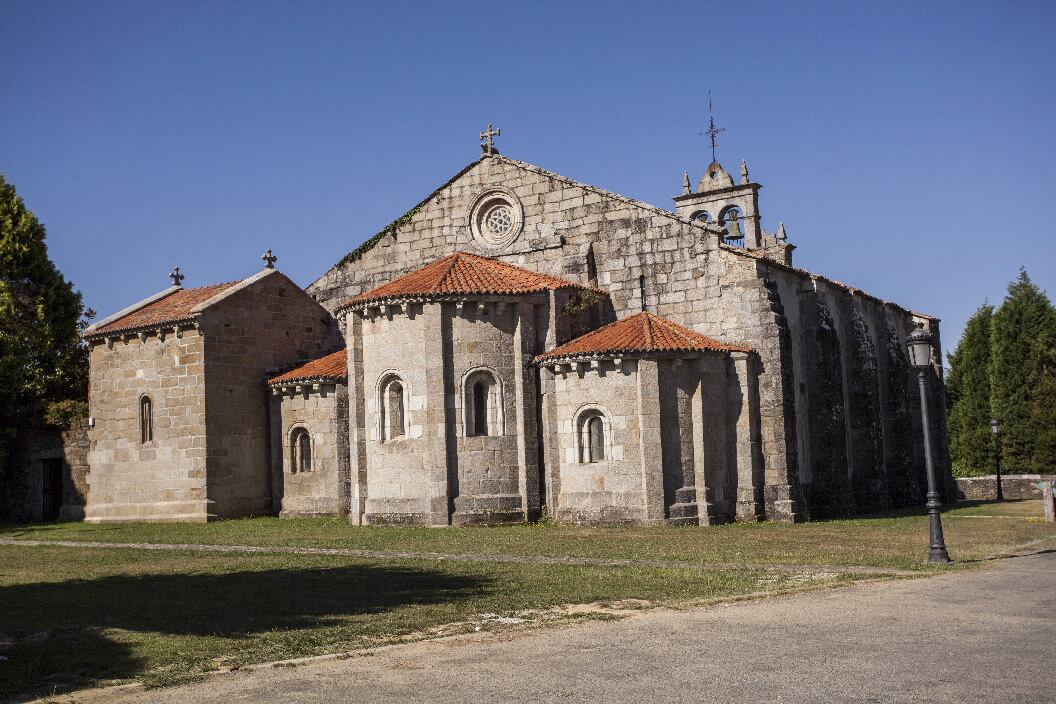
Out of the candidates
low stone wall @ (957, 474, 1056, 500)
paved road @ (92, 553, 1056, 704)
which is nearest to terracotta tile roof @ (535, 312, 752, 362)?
paved road @ (92, 553, 1056, 704)

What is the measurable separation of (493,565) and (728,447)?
12.0 metres

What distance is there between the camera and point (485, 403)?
28.6 meters

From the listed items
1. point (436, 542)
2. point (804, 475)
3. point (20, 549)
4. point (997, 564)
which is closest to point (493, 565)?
point (436, 542)

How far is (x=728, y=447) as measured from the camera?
92.9 feet

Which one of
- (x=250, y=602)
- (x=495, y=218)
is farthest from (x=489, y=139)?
(x=250, y=602)

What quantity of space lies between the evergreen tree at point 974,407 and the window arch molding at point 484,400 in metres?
35.7

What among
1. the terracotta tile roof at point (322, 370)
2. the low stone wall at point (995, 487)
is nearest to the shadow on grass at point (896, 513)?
the low stone wall at point (995, 487)

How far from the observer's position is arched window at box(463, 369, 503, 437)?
2839 centimetres

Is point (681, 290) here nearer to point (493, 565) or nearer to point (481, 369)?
point (481, 369)

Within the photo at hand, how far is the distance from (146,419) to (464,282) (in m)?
12.5

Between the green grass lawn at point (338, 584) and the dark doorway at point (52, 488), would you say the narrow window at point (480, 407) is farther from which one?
the dark doorway at point (52, 488)

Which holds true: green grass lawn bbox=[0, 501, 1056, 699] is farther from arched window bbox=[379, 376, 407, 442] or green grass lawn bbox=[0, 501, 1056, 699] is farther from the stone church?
arched window bbox=[379, 376, 407, 442]

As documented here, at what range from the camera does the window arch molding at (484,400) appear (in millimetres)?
28219

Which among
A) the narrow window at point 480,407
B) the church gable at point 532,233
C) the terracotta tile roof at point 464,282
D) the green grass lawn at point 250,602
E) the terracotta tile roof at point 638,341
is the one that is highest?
the church gable at point 532,233
